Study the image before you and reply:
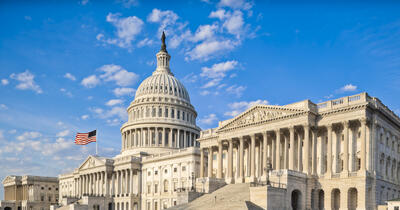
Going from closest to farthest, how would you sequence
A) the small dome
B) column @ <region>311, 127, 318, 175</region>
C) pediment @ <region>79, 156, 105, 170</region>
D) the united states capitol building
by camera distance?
the united states capitol building → column @ <region>311, 127, 318, 175</region> → pediment @ <region>79, 156, 105, 170</region> → the small dome

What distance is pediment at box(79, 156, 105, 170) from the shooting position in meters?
127

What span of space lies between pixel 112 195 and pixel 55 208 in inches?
569

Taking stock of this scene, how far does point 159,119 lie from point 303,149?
69848 mm

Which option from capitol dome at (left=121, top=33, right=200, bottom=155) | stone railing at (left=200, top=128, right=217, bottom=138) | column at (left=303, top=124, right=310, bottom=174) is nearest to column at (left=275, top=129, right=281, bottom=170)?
column at (left=303, top=124, right=310, bottom=174)

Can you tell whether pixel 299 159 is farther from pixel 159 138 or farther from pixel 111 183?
pixel 159 138

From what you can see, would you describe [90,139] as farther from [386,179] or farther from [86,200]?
[386,179]

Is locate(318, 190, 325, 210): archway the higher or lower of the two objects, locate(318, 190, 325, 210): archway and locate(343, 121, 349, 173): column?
the lower

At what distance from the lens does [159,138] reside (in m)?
137

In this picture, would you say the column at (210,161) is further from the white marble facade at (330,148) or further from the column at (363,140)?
the column at (363,140)

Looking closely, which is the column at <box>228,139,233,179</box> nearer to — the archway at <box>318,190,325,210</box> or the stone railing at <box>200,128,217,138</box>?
the stone railing at <box>200,128,217,138</box>

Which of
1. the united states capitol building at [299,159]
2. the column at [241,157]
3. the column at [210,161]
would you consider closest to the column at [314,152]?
the united states capitol building at [299,159]

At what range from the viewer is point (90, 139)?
4707 inches

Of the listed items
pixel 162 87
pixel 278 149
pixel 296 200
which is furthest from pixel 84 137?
pixel 296 200

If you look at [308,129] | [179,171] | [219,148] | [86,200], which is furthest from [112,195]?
[308,129]
